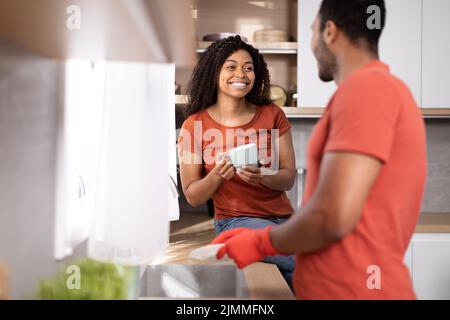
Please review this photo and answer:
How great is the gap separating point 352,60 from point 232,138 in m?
0.70

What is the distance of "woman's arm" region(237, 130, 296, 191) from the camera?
1.16 meters

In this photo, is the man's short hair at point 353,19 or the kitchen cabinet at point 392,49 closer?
the man's short hair at point 353,19

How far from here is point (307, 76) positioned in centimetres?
189

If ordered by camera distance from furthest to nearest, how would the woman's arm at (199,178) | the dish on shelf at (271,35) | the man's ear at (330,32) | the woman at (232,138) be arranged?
the dish on shelf at (271,35), the woman at (232,138), the woman's arm at (199,178), the man's ear at (330,32)

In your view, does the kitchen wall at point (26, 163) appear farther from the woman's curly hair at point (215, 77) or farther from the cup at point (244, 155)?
the cup at point (244, 155)

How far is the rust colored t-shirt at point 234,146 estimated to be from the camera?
1308mm

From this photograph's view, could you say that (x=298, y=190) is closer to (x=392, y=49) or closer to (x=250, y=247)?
(x=392, y=49)

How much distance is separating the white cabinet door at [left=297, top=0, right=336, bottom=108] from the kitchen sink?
1079 mm

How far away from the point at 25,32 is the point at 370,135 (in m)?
0.77

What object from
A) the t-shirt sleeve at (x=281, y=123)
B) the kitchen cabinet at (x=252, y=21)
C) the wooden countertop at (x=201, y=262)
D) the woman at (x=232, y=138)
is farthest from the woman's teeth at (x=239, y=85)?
the kitchen cabinet at (x=252, y=21)

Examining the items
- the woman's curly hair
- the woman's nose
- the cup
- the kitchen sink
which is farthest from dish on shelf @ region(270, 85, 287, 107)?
the kitchen sink

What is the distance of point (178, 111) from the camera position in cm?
212

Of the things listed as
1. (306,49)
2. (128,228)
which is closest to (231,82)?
(306,49)

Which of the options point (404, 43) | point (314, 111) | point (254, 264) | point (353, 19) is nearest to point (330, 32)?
point (353, 19)
